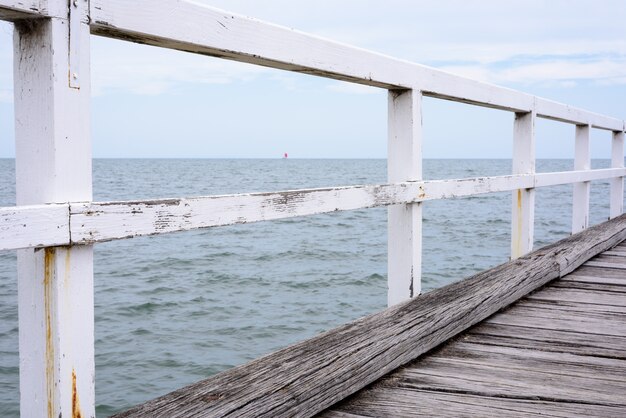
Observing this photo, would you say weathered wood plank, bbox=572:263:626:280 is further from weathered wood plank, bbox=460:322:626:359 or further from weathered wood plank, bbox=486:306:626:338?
weathered wood plank, bbox=460:322:626:359

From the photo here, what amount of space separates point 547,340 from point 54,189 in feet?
5.44

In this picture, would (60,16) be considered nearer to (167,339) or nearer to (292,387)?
(292,387)

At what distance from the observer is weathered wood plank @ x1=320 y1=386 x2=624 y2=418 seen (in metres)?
1.49

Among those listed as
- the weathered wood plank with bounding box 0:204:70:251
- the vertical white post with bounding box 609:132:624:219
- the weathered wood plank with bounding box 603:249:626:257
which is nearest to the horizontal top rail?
the weathered wood plank with bounding box 0:204:70:251

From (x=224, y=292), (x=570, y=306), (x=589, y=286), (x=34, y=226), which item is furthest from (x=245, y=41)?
(x=224, y=292)

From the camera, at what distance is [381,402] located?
61.2 inches

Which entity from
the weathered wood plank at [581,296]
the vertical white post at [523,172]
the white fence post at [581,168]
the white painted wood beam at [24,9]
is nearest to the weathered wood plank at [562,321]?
the weathered wood plank at [581,296]

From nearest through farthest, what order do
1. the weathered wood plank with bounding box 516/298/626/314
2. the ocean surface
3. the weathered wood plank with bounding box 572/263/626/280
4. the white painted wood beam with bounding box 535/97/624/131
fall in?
the weathered wood plank with bounding box 516/298/626/314
the weathered wood plank with bounding box 572/263/626/280
the white painted wood beam with bounding box 535/97/624/131
the ocean surface

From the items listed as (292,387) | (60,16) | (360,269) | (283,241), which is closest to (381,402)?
(292,387)

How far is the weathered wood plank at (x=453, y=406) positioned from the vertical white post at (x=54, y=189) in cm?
59

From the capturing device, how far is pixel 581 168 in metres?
4.93

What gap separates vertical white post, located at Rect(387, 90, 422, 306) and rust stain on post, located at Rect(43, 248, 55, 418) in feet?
4.29

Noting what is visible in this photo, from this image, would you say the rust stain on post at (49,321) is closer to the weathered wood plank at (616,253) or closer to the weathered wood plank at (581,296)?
the weathered wood plank at (581,296)

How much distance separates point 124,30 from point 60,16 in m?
0.14
